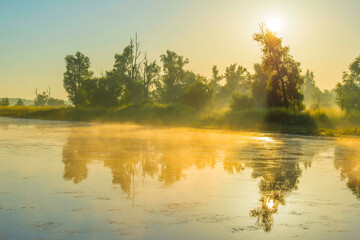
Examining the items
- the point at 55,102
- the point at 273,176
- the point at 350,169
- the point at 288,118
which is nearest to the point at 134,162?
the point at 273,176

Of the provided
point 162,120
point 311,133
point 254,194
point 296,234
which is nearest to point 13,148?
point 254,194

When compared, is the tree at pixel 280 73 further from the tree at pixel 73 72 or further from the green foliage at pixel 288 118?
the tree at pixel 73 72

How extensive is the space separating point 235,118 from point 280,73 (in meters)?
8.27

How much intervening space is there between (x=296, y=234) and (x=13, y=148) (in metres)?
15.2

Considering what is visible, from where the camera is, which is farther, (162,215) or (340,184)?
(340,184)

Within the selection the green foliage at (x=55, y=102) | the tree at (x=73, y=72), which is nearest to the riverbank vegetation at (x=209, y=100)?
the tree at (x=73, y=72)

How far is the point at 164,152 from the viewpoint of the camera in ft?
60.3

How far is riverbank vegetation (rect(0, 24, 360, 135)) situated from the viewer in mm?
42125

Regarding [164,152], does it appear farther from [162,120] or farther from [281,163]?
[162,120]

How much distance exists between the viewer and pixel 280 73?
50094mm

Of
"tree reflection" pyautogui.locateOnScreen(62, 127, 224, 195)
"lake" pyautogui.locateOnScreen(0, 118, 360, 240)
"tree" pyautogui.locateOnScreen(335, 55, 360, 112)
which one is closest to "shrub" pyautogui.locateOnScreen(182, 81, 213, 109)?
"tree" pyautogui.locateOnScreen(335, 55, 360, 112)

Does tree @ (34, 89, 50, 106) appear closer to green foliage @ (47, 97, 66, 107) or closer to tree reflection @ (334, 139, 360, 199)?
green foliage @ (47, 97, 66, 107)

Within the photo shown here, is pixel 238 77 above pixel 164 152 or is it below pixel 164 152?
above

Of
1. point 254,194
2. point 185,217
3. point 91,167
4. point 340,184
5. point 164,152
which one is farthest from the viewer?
point 164,152
